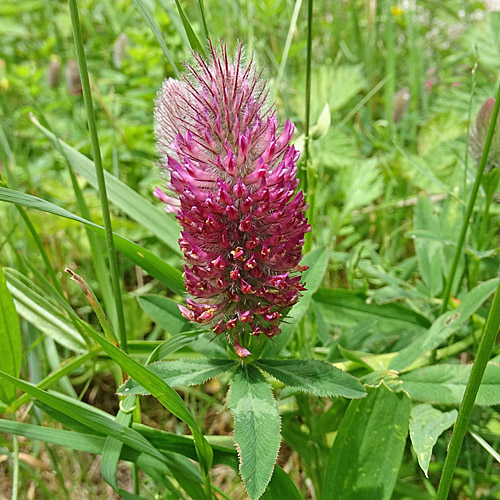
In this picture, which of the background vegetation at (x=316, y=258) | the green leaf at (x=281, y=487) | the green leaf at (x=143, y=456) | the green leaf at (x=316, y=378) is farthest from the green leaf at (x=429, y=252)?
the green leaf at (x=143, y=456)

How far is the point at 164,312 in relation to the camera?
1334mm

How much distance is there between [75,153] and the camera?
56.1 inches

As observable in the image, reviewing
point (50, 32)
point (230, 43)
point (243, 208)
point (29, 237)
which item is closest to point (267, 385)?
point (243, 208)

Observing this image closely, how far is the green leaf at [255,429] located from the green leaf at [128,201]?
51cm

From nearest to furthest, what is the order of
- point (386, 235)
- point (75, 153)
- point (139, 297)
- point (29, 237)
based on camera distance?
1. point (139, 297)
2. point (75, 153)
3. point (29, 237)
4. point (386, 235)

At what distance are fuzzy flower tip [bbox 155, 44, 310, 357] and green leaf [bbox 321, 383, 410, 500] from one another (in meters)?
0.28

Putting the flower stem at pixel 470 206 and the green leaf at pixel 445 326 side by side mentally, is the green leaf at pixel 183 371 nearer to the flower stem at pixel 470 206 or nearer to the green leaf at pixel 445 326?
the green leaf at pixel 445 326

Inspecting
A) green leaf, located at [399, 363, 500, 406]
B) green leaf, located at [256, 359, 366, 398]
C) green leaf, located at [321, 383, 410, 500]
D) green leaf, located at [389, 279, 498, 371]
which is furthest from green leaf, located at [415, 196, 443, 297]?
green leaf, located at [256, 359, 366, 398]

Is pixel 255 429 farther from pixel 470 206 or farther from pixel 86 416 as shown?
pixel 470 206

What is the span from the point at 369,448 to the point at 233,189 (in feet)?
2.02

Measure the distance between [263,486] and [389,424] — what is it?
1.20ft

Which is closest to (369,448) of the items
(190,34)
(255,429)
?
(255,429)

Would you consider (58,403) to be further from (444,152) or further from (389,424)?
(444,152)

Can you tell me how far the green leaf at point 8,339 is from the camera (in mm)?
1177
